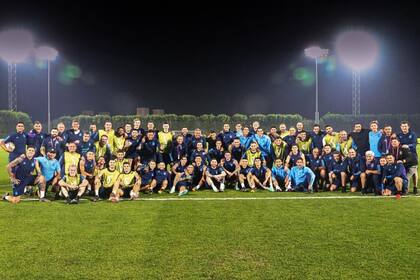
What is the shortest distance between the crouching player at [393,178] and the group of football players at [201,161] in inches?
0.7

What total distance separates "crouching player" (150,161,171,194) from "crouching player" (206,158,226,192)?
37.3 inches

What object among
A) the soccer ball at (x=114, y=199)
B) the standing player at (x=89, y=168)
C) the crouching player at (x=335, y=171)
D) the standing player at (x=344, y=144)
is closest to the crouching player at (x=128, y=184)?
the soccer ball at (x=114, y=199)

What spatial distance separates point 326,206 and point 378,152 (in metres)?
2.77

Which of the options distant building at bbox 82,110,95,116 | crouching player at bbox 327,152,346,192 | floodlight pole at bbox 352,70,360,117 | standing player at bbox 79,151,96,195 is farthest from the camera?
distant building at bbox 82,110,95,116

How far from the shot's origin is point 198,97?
52344 mm

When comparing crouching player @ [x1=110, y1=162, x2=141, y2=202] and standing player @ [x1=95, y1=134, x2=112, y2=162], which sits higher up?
standing player @ [x1=95, y1=134, x2=112, y2=162]

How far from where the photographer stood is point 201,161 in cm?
938

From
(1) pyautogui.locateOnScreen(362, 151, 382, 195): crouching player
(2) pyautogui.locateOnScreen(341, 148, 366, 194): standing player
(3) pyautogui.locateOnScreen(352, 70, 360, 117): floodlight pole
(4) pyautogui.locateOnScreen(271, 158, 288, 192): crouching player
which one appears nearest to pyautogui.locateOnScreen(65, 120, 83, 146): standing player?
(4) pyautogui.locateOnScreen(271, 158, 288, 192): crouching player

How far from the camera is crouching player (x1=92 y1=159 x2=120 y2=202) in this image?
7.85m

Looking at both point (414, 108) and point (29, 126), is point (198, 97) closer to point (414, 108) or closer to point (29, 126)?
point (29, 126)

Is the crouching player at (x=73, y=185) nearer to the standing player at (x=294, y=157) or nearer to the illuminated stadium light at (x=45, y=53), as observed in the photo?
the standing player at (x=294, y=157)

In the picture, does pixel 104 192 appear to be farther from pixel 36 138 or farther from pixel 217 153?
pixel 217 153

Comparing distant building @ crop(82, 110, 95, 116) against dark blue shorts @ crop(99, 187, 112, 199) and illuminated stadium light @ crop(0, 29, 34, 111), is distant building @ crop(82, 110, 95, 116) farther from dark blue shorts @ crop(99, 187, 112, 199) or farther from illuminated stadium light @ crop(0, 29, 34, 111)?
dark blue shorts @ crop(99, 187, 112, 199)

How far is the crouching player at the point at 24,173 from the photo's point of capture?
7695 mm
